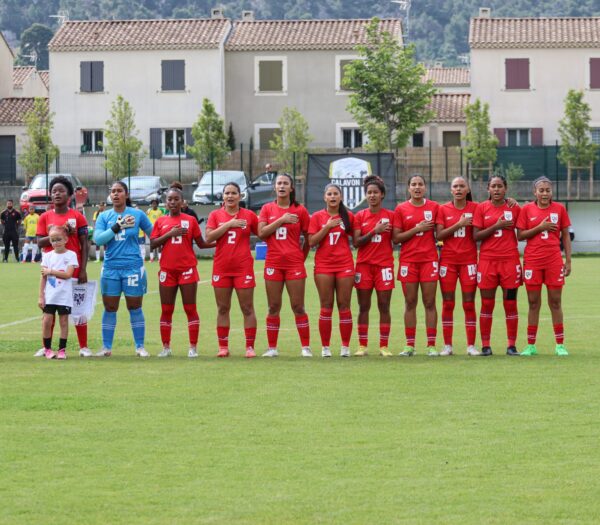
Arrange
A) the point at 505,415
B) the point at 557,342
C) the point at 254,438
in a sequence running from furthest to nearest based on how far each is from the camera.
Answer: the point at 557,342, the point at 505,415, the point at 254,438

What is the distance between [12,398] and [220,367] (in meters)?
2.84

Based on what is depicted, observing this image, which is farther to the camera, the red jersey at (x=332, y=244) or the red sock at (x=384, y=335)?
the red sock at (x=384, y=335)

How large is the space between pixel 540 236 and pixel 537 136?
172ft

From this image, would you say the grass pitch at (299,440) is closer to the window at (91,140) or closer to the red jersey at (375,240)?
the red jersey at (375,240)

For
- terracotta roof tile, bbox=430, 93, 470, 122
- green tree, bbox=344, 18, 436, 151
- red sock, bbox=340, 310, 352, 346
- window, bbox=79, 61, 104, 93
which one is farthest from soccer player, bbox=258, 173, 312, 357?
terracotta roof tile, bbox=430, 93, 470, 122

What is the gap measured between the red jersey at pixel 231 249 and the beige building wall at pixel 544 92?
5297 centimetres

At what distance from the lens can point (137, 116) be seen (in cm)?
6794

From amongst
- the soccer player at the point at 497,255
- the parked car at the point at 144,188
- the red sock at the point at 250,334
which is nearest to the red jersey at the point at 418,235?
the soccer player at the point at 497,255

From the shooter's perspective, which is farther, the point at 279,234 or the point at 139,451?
the point at 279,234

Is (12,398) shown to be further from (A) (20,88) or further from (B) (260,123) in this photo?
(A) (20,88)

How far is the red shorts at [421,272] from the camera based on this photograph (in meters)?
15.0

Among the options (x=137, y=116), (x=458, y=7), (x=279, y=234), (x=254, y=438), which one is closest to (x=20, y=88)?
(x=137, y=116)

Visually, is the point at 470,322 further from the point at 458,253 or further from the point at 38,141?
the point at 38,141

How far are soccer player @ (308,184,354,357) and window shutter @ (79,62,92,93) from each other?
54.9 metres
